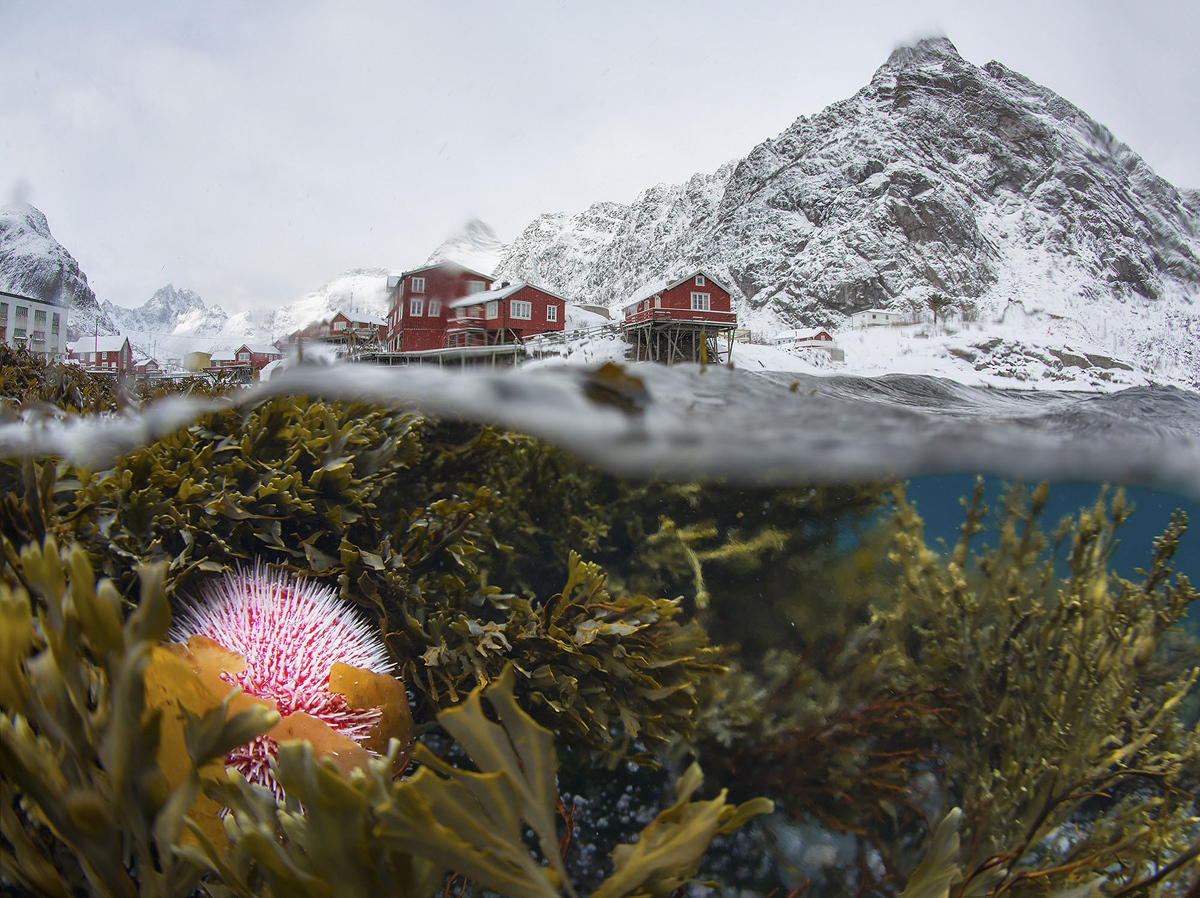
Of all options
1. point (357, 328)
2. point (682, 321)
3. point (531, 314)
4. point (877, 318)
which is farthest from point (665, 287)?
point (357, 328)

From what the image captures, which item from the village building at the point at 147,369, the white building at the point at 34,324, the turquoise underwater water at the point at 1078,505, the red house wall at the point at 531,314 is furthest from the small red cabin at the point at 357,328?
the turquoise underwater water at the point at 1078,505

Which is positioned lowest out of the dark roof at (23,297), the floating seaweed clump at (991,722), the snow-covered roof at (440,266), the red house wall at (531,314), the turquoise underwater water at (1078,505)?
the floating seaweed clump at (991,722)

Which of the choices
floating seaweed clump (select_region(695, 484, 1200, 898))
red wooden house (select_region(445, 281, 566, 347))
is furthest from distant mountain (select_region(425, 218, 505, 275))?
floating seaweed clump (select_region(695, 484, 1200, 898))

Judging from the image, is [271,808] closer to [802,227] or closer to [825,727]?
[825,727]

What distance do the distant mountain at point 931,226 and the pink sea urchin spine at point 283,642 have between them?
341 cm

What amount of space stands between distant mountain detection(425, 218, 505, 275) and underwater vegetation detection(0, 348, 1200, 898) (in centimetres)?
176

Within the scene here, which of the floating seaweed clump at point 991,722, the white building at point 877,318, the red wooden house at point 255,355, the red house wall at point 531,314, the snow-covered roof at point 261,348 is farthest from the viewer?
the white building at point 877,318

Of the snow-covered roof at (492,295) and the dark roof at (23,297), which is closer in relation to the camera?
the dark roof at (23,297)

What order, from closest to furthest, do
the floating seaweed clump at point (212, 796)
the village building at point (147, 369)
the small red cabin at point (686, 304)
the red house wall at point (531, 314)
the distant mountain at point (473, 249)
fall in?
the floating seaweed clump at point (212, 796), the village building at point (147, 369), the distant mountain at point (473, 249), the red house wall at point (531, 314), the small red cabin at point (686, 304)

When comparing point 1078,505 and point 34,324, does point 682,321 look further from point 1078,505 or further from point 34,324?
point 34,324

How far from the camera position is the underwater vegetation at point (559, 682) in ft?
1.73

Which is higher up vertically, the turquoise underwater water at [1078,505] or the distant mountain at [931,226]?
the distant mountain at [931,226]

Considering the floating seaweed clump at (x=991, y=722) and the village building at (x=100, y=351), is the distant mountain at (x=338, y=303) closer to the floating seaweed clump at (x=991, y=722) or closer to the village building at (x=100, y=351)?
the village building at (x=100, y=351)

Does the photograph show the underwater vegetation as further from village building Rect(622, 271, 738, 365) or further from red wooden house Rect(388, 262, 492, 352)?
red wooden house Rect(388, 262, 492, 352)
